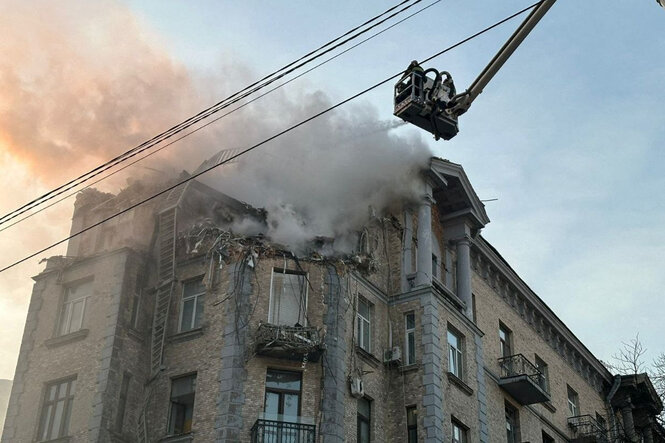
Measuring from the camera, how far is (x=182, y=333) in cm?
2819

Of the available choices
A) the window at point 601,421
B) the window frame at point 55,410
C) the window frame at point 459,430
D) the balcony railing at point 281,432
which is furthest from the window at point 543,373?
the window frame at point 55,410

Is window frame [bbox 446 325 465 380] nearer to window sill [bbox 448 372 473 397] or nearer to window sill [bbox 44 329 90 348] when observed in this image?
window sill [bbox 448 372 473 397]

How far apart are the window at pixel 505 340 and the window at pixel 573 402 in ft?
17.2

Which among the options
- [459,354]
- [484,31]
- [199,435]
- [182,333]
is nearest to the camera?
[484,31]

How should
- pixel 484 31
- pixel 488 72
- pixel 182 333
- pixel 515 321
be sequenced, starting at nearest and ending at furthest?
1. pixel 488 72
2. pixel 484 31
3. pixel 182 333
4. pixel 515 321

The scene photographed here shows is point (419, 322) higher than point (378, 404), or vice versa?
point (419, 322)

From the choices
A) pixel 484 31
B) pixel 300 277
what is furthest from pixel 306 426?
pixel 484 31

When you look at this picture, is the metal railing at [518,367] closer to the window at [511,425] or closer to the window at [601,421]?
the window at [511,425]

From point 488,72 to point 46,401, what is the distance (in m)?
19.3

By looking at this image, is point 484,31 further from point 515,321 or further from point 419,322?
point 515,321

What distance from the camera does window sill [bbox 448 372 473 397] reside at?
2976cm

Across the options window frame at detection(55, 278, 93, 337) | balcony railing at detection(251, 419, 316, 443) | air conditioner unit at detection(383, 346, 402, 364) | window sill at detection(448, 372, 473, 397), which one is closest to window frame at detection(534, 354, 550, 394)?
window sill at detection(448, 372, 473, 397)

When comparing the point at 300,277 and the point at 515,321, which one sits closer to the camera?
the point at 300,277

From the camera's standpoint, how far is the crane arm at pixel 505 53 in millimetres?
13383
